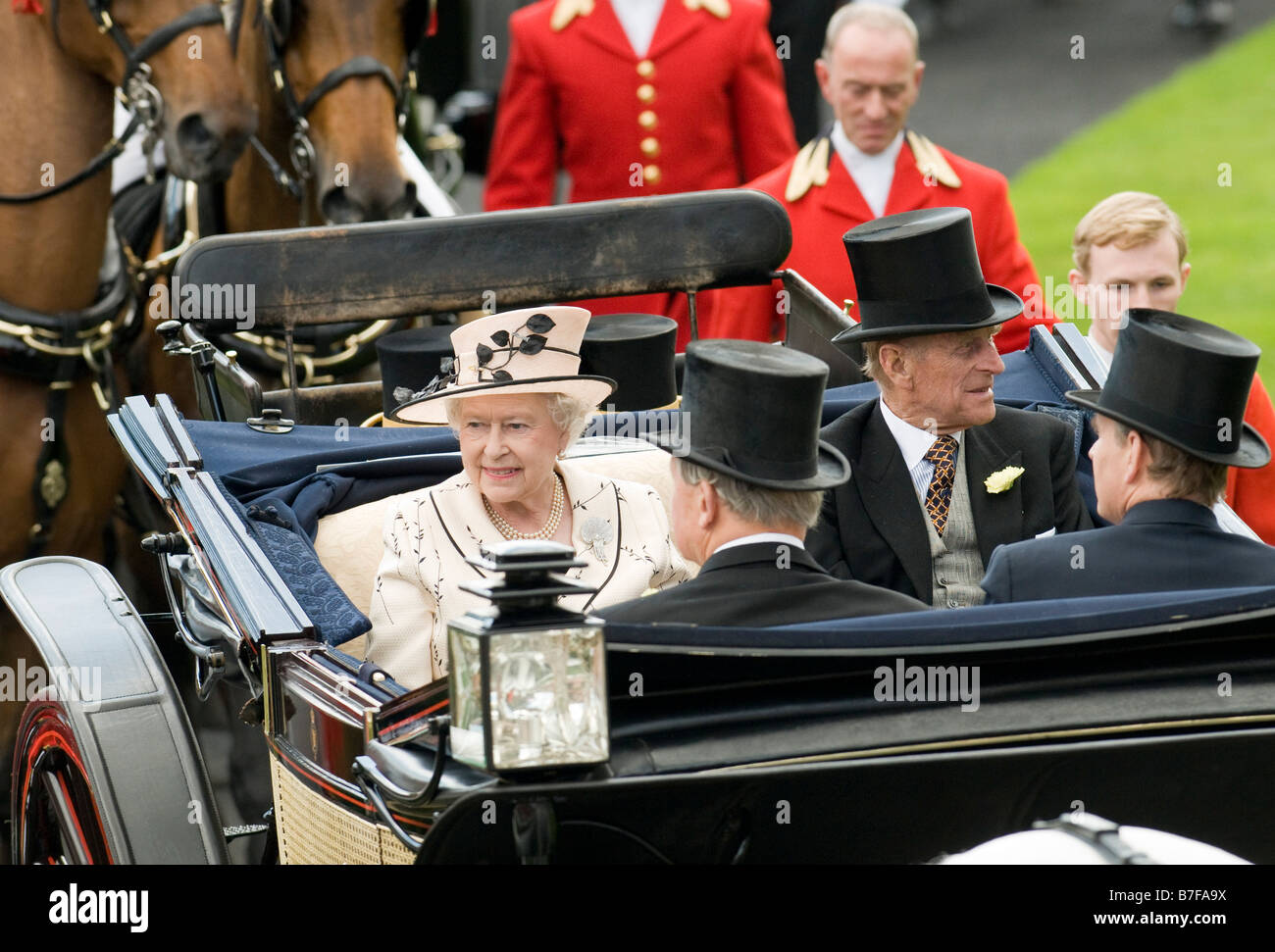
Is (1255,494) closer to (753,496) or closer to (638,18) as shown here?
(753,496)

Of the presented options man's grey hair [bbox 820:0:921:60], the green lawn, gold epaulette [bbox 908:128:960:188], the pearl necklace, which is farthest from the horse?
the green lawn

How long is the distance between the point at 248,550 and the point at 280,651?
345 millimetres

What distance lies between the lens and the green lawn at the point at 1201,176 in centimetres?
1130

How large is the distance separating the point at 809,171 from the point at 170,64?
171cm

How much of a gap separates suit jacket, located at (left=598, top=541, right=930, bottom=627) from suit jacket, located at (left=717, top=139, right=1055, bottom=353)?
8.11 feet

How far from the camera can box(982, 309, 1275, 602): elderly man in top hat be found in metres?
2.76

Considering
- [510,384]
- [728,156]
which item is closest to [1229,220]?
[728,156]

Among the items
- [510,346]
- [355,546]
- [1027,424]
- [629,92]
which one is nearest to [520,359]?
[510,346]

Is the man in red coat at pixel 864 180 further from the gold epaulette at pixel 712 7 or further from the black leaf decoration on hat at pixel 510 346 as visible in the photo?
the black leaf decoration on hat at pixel 510 346

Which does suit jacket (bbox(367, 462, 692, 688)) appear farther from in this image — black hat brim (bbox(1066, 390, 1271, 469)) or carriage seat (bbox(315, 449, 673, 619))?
black hat brim (bbox(1066, 390, 1271, 469))

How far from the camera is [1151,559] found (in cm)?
276

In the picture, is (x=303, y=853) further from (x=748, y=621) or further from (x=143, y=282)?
(x=143, y=282)

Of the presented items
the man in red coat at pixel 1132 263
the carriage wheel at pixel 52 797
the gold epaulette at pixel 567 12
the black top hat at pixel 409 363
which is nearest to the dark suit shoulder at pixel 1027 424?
the man in red coat at pixel 1132 263

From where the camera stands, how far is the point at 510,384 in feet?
11.0
